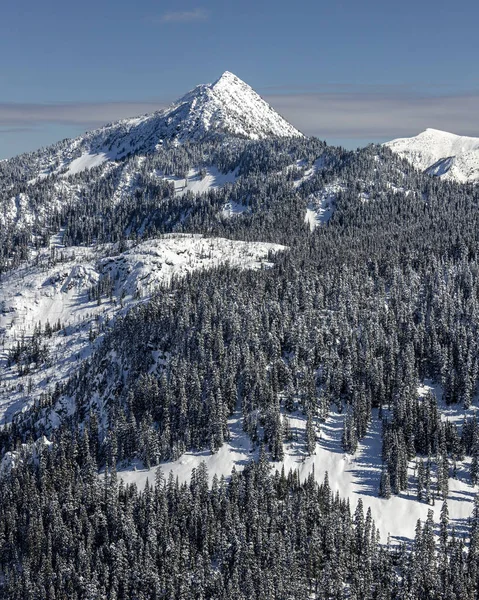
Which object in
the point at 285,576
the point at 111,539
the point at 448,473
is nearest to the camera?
the point at 285,576

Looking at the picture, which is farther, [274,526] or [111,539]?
[111,539]

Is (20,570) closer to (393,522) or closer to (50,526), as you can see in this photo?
(50,526)

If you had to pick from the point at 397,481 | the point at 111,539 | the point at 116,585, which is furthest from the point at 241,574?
the point at 397,481

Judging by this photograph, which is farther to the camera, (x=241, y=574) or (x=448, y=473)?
(x=448, y=473)

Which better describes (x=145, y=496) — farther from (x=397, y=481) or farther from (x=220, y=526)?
(x=397, y=481)

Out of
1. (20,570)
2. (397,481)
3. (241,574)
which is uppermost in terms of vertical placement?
(397,481)

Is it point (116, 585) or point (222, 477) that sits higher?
point (222, 477)

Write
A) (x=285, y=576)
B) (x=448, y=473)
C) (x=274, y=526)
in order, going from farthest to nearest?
(x=448, y=473), (x=274, y=526), (x=285, y=576)

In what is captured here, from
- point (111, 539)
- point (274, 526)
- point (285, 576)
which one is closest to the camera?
point (285, 576)

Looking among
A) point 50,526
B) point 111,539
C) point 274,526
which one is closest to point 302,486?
point 274,526
